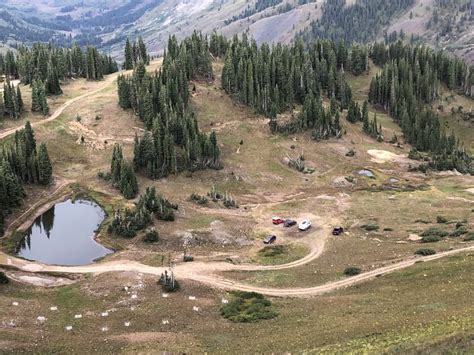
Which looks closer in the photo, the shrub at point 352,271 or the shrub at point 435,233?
the shrub at point 352,271

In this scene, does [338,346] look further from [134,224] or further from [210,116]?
[210,116]

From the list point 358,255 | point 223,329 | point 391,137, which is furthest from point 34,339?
point 391,137

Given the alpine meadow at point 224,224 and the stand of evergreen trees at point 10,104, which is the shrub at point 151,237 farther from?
the stand of evergreen trees at point 10,104

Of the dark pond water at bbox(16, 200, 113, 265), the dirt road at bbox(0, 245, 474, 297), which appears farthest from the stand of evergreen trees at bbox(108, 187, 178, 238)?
the dirt road at bbox(0, 245, 474, 297)

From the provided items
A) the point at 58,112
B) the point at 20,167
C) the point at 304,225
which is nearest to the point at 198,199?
the point at 304,225

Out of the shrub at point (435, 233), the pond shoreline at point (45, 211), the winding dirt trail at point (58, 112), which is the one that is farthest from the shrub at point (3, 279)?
the winding dirt trail at point (58, 112)

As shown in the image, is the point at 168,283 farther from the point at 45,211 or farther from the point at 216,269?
the point at 45,211

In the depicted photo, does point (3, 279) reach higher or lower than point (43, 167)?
higher
